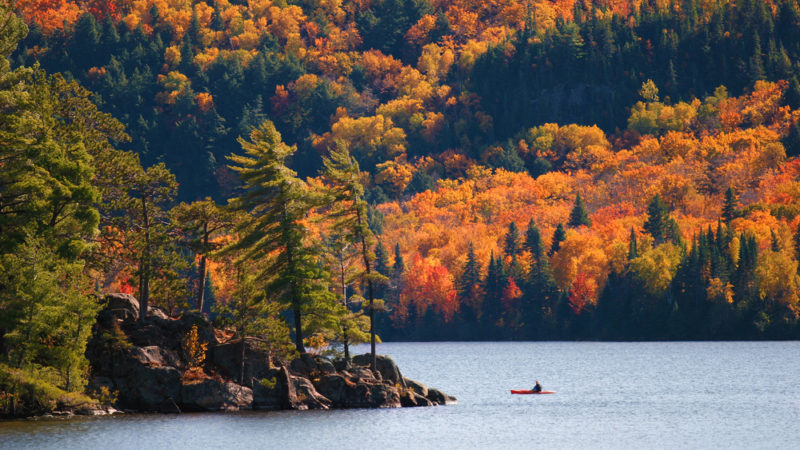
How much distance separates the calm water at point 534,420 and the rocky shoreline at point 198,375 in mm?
1719

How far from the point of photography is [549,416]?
80.2m

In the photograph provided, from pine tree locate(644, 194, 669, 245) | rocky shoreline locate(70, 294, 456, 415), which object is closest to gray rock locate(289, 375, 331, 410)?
rocky shoreline locate(70, 294, 456, 415)

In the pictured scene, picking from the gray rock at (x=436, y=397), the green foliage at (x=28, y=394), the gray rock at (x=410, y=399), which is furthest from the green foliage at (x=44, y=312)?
the gray rock at (x=436, y=397)

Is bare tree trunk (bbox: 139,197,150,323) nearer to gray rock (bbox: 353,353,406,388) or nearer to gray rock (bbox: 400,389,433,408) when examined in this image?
gray rock (bbox: 353,353,406,388)

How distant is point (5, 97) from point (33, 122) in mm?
2125

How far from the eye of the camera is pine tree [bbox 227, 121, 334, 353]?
78125 millimetres

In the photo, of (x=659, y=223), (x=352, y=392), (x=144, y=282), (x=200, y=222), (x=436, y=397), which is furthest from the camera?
(x=659, y=223)

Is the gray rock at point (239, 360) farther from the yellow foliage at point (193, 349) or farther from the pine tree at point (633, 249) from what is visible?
the pine tree at point (633, 249)

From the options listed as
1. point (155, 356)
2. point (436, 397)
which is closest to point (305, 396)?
point (155, 356)

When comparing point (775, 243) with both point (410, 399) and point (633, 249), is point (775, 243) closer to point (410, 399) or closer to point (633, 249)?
point (633, 249)

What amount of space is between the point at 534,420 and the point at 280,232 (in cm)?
1994

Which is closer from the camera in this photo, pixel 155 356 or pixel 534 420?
pixel 155 356

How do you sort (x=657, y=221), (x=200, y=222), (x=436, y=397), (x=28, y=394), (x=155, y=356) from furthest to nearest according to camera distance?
(x=657, y=221) → (x=436, y=397) → (x=200, y=222) → (x=155, y=356) → (x=28, y=394)

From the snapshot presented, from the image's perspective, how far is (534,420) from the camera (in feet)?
255
